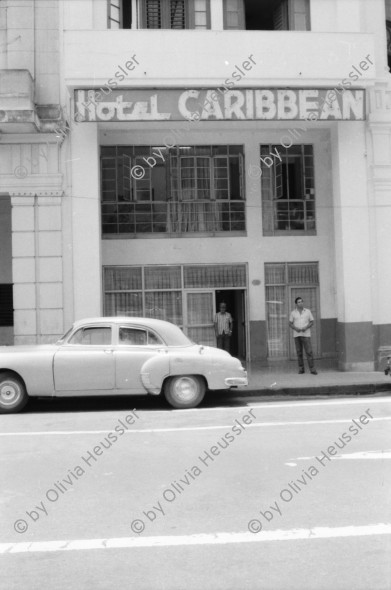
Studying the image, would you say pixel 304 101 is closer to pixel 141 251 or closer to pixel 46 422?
pixel 141 251

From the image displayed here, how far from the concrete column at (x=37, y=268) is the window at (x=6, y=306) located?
11.7 ft

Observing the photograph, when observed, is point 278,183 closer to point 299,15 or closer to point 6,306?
point 299,15

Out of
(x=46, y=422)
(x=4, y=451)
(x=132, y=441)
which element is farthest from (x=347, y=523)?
(x=46, y=422)

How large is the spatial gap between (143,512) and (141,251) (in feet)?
37.6

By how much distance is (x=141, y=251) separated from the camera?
54.3 ft

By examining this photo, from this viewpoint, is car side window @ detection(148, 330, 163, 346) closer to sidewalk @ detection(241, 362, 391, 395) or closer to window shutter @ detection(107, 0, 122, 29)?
sidewalk @ detection(241, 362, 391, 395)

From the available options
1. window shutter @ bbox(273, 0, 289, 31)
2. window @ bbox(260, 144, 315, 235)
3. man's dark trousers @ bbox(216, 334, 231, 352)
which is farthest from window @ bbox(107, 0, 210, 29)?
man's dark trousers @ bbox(216, 334, 231, 352)

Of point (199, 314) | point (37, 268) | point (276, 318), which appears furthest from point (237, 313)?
point (37, 268)

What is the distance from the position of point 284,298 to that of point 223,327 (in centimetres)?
196

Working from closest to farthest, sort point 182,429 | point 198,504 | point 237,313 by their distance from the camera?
point 198,504 → point 182,429 → point 237,313

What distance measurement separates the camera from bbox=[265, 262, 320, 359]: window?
17031mm

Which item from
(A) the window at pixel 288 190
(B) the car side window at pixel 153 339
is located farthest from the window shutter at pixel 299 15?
(B) the car side window at pixel 153 339

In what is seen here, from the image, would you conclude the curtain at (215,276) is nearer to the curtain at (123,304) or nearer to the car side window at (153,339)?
the curtain at (123,304)

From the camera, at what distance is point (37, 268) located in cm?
1467
